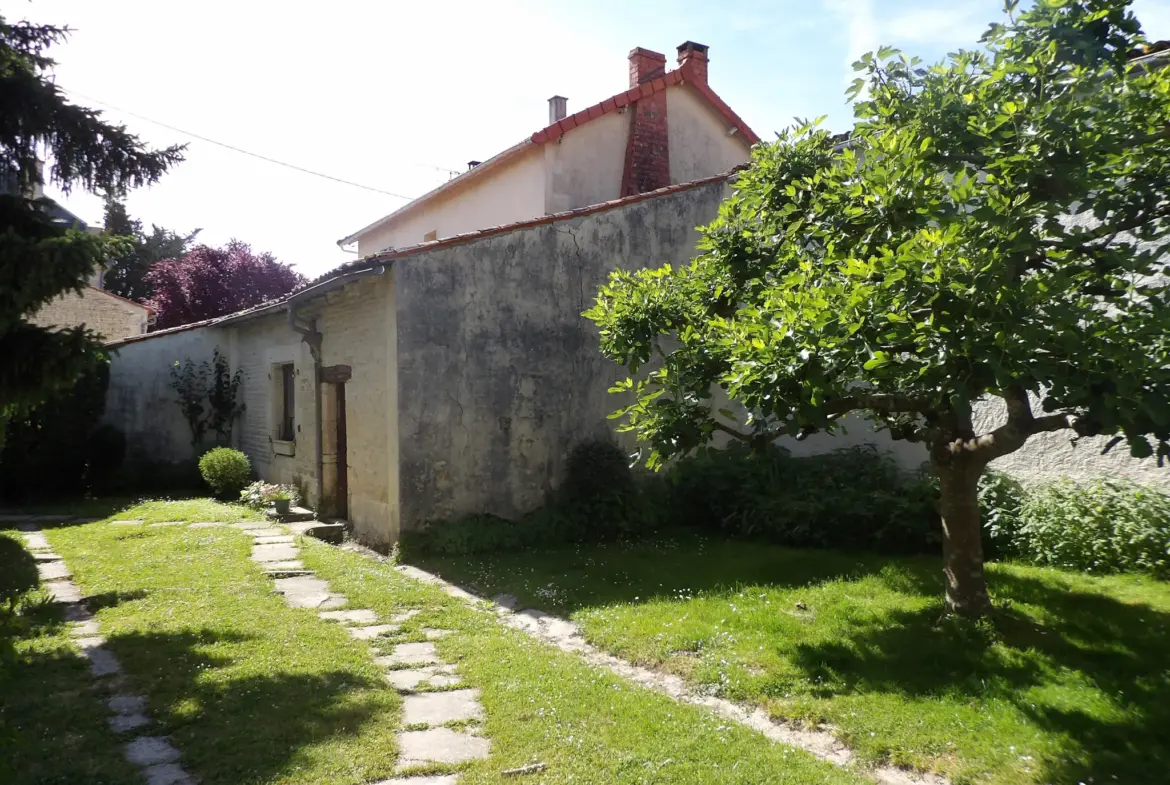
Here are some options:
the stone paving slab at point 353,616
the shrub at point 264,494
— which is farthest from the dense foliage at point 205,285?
the stone paving slab at point 353,616

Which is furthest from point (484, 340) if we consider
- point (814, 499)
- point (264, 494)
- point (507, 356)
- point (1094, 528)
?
point (1094, 528)

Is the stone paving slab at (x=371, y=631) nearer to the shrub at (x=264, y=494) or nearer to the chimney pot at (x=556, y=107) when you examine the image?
the shrub at (x=264, y=494)

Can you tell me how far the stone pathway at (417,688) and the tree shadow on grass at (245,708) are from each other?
4.9 inches

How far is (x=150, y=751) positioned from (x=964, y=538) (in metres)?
5.06

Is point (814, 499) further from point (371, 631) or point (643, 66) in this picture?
point (643, 66)

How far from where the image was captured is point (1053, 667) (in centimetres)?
453

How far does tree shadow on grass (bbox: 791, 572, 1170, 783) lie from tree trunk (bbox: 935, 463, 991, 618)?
0.16 meters

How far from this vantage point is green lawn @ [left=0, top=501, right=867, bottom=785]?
3.69 metres

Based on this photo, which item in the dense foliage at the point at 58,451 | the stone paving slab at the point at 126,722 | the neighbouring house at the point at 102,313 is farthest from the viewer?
the neighbouring house at the point at 102,313

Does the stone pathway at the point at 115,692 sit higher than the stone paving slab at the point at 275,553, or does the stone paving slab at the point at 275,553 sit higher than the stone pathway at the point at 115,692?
the stone paving slab at the point at 275,553

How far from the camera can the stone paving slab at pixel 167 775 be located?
3600 mm

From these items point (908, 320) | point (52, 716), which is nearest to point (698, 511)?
point (908, 320)

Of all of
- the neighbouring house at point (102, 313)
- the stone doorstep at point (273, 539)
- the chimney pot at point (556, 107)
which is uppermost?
the chimney pot at point (556, 107)

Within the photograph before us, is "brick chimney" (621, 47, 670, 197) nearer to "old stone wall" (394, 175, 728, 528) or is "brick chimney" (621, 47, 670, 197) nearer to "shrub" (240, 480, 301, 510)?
"old stone wall" (394, 175, 728, 528)
